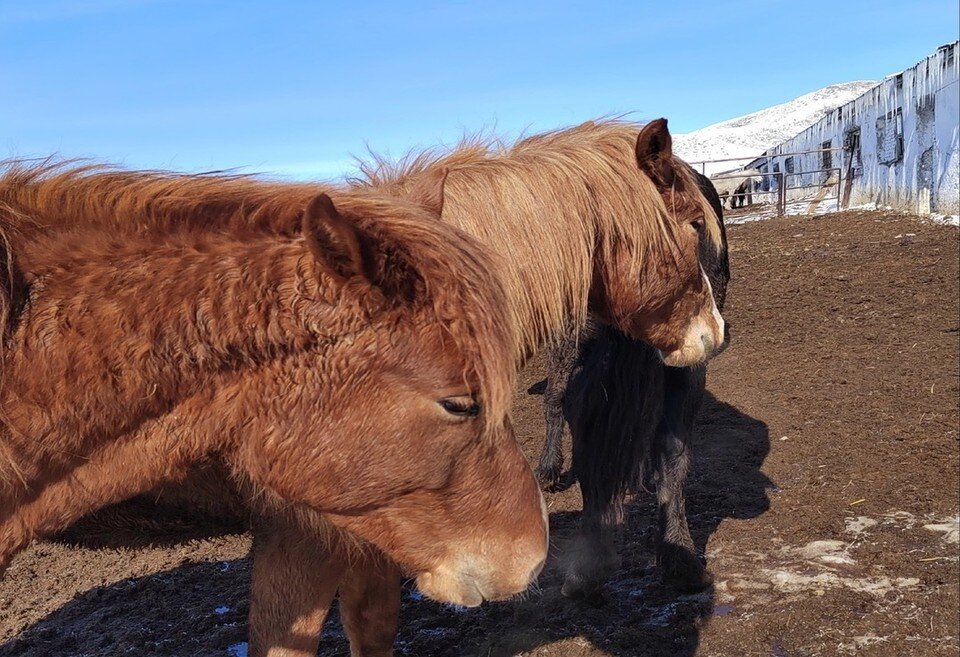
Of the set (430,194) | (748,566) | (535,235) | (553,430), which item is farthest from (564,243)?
(553,430)

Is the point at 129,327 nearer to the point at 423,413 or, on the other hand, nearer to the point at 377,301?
the point at 377,301

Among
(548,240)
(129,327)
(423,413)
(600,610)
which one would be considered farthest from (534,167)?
(600,610)

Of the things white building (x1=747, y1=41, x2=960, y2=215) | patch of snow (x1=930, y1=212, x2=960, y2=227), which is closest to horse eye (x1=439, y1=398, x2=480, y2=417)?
patch of snow (x1=930, y1=212, x2=960, y2=227)

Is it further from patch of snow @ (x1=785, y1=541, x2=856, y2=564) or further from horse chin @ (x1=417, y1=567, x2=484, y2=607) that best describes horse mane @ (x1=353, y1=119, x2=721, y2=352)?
patch of snow @ (x1=785, y1=541, x2=856, y2=564)

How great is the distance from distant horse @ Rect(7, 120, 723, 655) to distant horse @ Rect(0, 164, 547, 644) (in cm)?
88

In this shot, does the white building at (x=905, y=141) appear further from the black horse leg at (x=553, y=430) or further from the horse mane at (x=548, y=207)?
the horse mane at (x=548, y=207)

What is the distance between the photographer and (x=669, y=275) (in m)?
3.24

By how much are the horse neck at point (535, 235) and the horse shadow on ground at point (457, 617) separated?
1449mm

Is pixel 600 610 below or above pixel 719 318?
below

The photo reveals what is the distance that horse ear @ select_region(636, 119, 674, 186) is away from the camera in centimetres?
304

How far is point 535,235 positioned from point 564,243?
0.12 meters

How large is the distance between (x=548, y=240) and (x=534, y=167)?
302 millimetres

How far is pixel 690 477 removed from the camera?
5434 mm

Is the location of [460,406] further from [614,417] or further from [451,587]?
[614,417]
